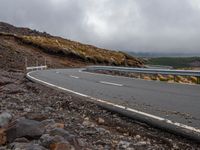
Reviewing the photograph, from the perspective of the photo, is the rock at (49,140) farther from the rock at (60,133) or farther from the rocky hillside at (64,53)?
the rocky hillside at (64,53)

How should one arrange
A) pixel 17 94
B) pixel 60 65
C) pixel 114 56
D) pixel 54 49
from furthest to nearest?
1. pixel 114 56
2. pixel 54 49
3. pixel 60 65
4. pixel 17 94

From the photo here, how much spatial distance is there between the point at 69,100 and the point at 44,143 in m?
6.68

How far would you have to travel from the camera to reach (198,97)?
43.3 feet

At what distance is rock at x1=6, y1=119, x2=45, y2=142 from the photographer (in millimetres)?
7031

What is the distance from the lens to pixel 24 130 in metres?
7.12

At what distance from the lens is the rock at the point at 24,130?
7.03 m

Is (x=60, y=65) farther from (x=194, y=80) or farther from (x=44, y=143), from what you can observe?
(x=44, y=143)

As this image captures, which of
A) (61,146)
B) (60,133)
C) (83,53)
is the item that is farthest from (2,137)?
(83,53)

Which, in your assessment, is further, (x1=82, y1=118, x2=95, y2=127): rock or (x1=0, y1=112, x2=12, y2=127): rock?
(x1=82, y1=118, x2=95, y2=127): rock

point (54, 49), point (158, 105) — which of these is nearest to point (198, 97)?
point (158, 105)

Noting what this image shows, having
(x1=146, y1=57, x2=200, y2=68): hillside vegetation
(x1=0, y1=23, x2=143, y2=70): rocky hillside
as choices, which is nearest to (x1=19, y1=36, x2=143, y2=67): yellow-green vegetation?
(x1=0, y1=23, x2=143, y2=70): rocky hillside

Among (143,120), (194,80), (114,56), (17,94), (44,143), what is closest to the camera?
(44,143)

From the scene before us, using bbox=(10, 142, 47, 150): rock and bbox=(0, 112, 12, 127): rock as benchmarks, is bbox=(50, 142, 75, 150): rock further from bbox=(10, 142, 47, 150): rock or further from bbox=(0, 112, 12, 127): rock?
bbox=(0, 112, 12, 127): rock

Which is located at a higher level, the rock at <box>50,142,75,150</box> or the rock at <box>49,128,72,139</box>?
the rock at <box>49,128,72,139</box>
